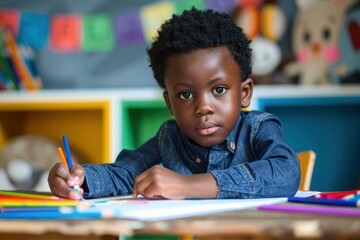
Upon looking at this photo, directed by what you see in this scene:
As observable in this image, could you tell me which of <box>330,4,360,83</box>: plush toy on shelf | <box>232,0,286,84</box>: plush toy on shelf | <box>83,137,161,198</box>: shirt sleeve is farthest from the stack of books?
<box>83,137,161,198</box>: shirt sleeve

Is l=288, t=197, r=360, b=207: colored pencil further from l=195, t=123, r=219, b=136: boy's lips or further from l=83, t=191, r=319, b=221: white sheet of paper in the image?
l=195, t=123, r=219, b=136: boy's lips

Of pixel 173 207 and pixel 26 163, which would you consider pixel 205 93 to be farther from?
pixel 26 163

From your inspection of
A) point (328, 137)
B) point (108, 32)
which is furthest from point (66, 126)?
point (328, 137)

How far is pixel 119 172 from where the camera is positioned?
1289 mm

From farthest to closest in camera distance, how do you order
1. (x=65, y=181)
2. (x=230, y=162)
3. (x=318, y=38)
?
(x=318, y=38)
(x=230, y=162)
(x=65, y=181)

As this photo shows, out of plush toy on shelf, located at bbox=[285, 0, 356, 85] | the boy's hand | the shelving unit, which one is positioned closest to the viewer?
the boy's hand

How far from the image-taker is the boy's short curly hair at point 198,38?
4.00ft

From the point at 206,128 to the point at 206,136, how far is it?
1.0 inches

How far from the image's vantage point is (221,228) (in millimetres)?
662

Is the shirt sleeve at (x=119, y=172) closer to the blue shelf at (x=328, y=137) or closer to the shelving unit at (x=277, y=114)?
the shelving unit at (x=277, y=114)

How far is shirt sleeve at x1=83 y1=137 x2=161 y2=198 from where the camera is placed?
3.89 feet

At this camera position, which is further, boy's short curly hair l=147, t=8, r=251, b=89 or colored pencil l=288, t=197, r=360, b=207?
boy's short curly hair l=147, t=8, r=251, b=89

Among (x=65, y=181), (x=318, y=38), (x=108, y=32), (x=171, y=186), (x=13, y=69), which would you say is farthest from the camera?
(x=108, y=32)

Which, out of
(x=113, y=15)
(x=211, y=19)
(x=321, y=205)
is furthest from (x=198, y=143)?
(x=113, y=15)
